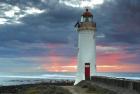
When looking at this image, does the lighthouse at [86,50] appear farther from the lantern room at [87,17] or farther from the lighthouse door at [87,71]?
the lantern room at [87,17]

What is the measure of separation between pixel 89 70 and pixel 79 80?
1.34 m

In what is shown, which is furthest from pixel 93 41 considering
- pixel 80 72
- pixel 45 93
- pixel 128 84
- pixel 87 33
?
pixel 128 84

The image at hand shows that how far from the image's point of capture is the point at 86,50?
34562mm

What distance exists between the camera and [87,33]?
3469cm

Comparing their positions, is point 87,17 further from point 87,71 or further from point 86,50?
point 87,71

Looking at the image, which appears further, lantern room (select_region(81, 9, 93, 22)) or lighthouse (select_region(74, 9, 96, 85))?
lantern room (select_region(81, 9, 93, 22))

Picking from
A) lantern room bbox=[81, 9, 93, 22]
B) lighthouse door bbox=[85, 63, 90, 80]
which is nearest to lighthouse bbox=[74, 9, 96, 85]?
lighthouse door bbox=[85, 63, 90, 80]

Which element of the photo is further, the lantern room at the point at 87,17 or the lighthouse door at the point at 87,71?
the lantern room at the point at 87,17

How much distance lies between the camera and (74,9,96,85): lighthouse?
34594 mm

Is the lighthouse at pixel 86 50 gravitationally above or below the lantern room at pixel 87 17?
below

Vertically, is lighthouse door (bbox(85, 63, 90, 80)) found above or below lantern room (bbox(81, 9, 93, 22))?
below

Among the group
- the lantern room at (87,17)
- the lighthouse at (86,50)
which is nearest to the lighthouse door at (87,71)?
the lighthouse at (86,50)

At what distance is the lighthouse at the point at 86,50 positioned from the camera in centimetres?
3459

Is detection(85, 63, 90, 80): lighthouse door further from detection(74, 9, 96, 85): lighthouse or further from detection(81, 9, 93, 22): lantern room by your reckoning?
detection(81, 9, 93, 22): lantern room
